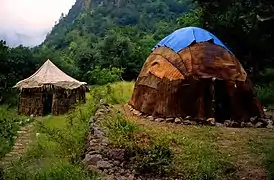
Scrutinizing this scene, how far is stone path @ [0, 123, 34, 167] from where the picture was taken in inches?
420

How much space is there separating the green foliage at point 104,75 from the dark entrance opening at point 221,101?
13.5m

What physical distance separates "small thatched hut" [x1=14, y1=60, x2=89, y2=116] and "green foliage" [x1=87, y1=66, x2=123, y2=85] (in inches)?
166

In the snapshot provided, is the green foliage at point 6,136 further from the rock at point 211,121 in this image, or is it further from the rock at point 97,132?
the rock at point 211,121

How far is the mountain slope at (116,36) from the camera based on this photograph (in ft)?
101

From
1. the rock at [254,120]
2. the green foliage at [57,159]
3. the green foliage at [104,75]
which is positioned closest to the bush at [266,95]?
the rock at [254,120]

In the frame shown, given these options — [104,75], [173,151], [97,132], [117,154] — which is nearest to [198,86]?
[97,132]

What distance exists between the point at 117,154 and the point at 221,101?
5.97m

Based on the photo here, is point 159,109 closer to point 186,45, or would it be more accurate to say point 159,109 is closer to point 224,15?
point 186,45

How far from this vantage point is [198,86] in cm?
1293

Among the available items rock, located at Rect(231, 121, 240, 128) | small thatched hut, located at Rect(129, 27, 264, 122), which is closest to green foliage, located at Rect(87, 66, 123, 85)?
small thatched hut, located at Rect(129, 27, 264, 122)

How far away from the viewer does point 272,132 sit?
11477 millimetres

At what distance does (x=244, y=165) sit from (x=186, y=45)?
6460 mm

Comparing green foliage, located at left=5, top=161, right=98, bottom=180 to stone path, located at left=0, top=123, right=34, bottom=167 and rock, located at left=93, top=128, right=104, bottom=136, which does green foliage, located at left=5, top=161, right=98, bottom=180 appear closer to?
rock, located at left=93, top=128, right=104, bottom=136

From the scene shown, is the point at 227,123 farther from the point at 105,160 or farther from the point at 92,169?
the point at 92,169
